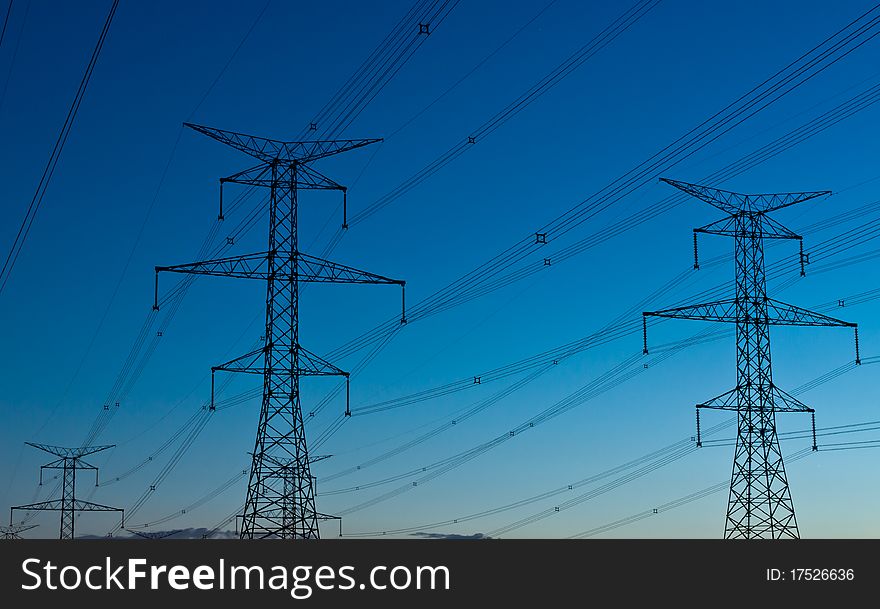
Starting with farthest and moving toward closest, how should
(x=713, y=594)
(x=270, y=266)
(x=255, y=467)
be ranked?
(x=270, y=266), (x=255, y=467), (x=713, y=594)

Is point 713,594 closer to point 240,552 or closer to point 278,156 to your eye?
point 240,552

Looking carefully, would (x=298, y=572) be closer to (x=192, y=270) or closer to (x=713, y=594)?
(x=713, y=594)

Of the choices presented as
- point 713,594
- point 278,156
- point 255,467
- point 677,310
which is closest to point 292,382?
point 255,467

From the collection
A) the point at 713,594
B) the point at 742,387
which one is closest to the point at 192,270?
the point at 742,387

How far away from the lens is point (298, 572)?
28688 mm

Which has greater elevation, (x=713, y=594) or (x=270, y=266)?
(x=270, y=266)

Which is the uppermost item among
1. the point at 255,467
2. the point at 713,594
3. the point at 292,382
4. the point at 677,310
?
the point at 677,310

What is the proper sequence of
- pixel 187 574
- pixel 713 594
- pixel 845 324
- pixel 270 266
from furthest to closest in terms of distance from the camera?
1. pixel 845 324
2. pixel 270 266
3. pixel 713 594
4. pixel 187 574

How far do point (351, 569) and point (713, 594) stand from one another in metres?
10.3

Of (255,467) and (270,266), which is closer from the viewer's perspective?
(255,467)

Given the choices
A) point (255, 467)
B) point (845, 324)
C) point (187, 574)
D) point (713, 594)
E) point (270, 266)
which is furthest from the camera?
point (845, 324)

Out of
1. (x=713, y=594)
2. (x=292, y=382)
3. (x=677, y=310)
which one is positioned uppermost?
(x=677, y=310)

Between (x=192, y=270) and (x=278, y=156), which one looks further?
(x=278, y=156)

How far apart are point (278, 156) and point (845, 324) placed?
2820 cm
